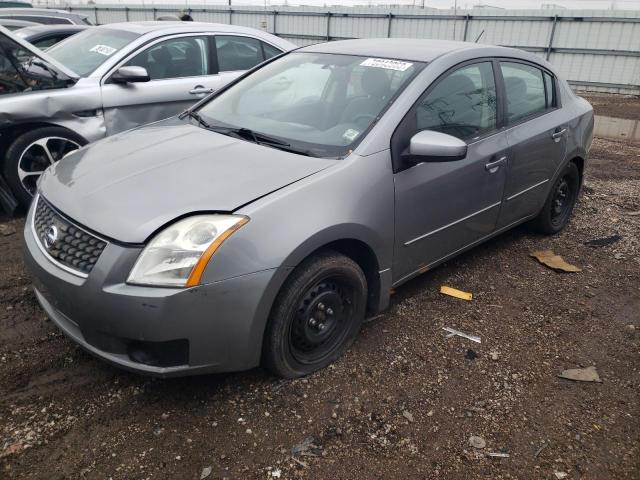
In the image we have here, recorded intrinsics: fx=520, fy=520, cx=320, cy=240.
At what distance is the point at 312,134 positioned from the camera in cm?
295

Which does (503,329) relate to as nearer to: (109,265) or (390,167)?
(390,167)

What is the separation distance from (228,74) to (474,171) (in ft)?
11.1

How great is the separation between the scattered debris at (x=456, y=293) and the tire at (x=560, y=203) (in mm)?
1322

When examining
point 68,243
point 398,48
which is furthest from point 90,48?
point 68,243

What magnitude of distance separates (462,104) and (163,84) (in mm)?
3169

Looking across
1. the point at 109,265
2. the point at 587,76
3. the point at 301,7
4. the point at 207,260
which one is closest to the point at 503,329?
the point at 207,260

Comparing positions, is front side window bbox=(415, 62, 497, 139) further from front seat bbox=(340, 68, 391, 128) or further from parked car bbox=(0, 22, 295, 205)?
parked car bbox=(0, 22, 295, 205)

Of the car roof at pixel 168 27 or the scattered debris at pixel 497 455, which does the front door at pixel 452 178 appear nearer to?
the scattered debris at pixel 497 455

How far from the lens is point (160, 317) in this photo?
2141 mm

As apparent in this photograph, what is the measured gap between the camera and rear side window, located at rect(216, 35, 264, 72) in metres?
5.70

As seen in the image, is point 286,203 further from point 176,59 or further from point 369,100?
point 176,59

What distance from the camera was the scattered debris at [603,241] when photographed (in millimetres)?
4657

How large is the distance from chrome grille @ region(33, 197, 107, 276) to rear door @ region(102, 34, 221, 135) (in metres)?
2.60

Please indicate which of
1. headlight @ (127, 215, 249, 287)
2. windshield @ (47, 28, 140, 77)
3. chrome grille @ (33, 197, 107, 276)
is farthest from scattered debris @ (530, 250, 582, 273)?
windshield @ (47, 28, 140, 77)
